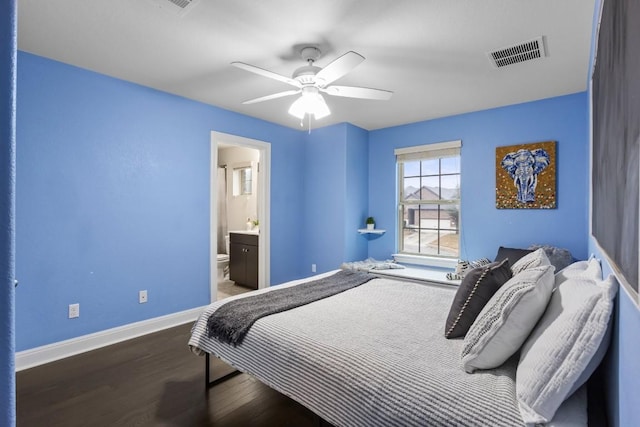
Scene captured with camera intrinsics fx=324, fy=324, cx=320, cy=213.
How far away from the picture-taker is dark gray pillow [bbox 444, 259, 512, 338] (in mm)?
1631

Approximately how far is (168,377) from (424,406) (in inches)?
77.3

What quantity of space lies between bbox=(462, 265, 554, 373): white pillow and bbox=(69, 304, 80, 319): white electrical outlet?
3043mm

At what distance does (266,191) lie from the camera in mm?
4383

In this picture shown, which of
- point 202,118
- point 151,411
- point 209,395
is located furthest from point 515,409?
point 202,118

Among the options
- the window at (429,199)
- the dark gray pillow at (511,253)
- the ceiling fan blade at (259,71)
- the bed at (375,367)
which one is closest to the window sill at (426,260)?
the window at (429,199)

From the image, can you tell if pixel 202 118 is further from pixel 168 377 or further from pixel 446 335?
pixel 446 335

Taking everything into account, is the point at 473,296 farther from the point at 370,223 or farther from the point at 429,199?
the point at 370,223

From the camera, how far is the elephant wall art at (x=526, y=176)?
3406mm

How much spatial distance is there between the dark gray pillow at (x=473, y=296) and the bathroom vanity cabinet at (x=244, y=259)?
3347 mm

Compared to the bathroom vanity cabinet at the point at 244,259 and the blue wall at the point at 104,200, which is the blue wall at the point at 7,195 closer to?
the blue wall at the point at 104,200

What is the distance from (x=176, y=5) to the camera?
192cm

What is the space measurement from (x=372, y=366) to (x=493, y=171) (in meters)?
3.19

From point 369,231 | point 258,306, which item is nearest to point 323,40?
point 258,306

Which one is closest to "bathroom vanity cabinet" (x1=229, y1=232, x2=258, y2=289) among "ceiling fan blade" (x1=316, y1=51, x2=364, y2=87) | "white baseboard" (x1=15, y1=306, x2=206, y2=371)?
"white baseboard" (x1=15, y1=306, x2=206, y2=371)
